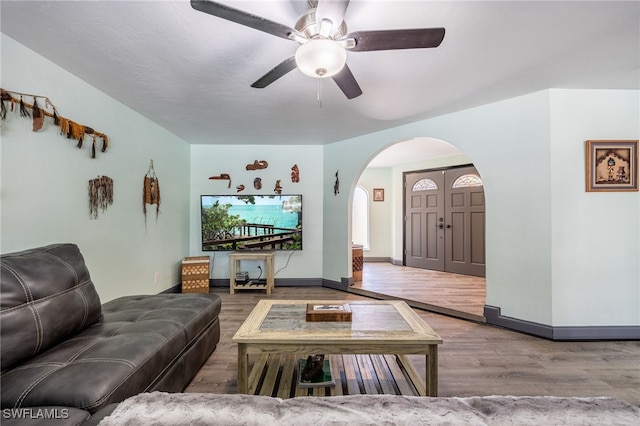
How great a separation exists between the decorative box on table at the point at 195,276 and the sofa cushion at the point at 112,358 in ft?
6.09

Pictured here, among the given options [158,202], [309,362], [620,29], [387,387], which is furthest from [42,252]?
[620,29]

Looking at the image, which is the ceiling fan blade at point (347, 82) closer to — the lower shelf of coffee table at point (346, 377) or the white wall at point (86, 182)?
the lower shelf of coffee table at point (346, 377)

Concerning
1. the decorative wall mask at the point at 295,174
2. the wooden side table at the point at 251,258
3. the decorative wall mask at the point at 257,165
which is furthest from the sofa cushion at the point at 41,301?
the decorative wall mask at the point at 295,174

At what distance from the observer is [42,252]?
1.57 metres

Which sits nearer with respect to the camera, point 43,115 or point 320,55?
point 320,55

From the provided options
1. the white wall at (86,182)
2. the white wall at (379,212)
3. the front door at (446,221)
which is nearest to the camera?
the white wall at (86,182)

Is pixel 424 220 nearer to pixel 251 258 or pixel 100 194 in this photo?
pixel 251 258

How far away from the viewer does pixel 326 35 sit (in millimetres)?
1425

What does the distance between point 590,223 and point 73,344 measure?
13.3 ft

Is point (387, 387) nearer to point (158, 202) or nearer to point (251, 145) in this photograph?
point (158, 202)

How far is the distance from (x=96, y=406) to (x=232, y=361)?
3.91ft

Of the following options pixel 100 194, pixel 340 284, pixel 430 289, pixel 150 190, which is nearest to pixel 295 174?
pixel 340 284

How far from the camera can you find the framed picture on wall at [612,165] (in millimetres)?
2592

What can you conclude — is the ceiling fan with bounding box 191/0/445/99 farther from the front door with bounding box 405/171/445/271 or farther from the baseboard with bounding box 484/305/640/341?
the front door with bounding box 405/171/445/271
